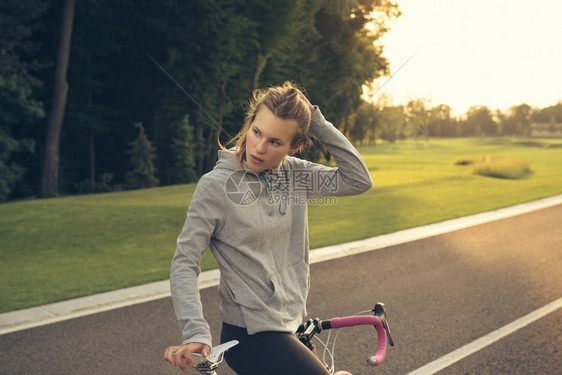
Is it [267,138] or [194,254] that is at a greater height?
[267,138]

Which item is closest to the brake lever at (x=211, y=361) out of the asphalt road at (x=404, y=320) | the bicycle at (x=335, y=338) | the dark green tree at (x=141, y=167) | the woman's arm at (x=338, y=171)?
the bicycle at (x=335, y=338)

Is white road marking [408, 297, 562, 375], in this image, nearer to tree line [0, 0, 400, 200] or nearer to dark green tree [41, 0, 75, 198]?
tree line [0, 0, 400, 200]

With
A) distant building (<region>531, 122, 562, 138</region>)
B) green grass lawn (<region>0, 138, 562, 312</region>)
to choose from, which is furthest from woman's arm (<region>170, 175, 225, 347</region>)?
distant building (<region>531, 122, 562, 138</region>)

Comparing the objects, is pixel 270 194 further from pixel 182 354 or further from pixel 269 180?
pixel 182 354

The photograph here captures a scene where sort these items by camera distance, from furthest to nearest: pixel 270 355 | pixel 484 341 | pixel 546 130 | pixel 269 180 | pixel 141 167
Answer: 1. pixel 546 130
2. pixel 141 167
3. pixel 484 341
4. pixel 269 180
5. pixel 270 355

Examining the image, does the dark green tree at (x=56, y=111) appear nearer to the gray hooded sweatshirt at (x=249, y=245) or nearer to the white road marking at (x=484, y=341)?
the white road marking at (x=484, y=341)

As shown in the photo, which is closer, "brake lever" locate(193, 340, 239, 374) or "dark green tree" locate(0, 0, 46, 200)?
"brake lever" locate(193, 340, 239, 374)

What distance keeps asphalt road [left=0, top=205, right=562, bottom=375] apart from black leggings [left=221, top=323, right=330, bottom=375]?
2.77 metres

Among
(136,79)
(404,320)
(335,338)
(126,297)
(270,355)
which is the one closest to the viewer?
(270,355)

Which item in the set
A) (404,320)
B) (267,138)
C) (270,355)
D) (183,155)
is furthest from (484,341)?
Answer: (183,155)

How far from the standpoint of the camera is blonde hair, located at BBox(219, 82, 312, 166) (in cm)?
206

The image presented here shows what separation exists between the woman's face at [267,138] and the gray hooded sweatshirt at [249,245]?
3.8 inches

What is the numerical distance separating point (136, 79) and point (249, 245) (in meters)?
32.3

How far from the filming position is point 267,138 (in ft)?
6.82
